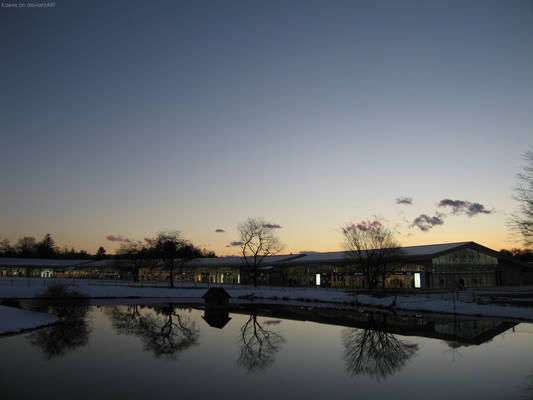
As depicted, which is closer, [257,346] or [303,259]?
[257,346]

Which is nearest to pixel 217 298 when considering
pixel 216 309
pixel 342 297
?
pixel 216 309

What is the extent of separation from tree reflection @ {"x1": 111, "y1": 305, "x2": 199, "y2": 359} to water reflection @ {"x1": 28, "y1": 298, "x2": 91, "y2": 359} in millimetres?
2165

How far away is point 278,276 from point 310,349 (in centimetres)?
5030

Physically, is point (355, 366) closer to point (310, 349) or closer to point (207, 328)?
point (310, 349)

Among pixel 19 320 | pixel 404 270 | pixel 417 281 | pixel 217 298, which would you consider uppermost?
pixel 404 270

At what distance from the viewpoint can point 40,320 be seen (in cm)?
2641

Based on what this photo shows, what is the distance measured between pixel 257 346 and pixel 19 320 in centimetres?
1521

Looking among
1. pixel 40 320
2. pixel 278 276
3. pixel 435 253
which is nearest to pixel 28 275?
pixel 278 276

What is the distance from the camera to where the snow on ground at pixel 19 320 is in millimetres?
23184

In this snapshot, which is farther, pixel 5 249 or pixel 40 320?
pixel 5 249

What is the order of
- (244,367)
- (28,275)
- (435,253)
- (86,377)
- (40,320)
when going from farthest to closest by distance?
(28,275) < (435,253) < (40,320) < (244,367) < (86,377)

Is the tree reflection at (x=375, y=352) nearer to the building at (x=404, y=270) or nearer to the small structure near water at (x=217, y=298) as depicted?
the small structure near water at (x=217, y=298)

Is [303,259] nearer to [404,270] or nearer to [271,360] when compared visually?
[404,270]

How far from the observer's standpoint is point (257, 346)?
20688 mm
